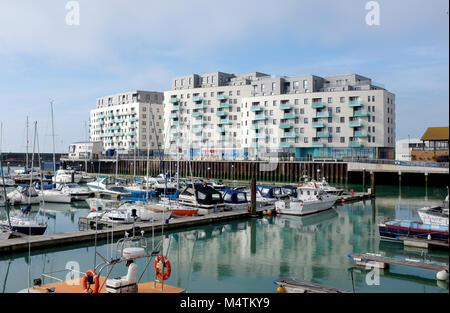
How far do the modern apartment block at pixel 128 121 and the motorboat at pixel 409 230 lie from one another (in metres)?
83.2

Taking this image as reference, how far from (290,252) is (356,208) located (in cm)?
1889

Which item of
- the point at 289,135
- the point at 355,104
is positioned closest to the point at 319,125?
the point at 289,135

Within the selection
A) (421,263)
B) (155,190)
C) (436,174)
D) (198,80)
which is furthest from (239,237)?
(198,80)

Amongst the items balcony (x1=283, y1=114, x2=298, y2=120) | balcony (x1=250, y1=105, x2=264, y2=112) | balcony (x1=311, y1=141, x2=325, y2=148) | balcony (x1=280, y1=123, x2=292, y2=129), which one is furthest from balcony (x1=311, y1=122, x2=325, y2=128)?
balcony (x1=250, y1=105, x2=264, y2=112)

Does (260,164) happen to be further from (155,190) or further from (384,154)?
(155,190)

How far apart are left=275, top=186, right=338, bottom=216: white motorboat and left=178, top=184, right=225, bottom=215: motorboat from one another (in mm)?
4870

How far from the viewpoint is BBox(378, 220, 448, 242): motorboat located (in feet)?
58.2

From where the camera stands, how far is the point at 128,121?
356ft

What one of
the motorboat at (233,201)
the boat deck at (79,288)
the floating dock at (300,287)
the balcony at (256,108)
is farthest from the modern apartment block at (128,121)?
the boat deck at (79,288)

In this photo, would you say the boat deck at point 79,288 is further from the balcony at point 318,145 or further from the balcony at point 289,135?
the balcony at point 289,135

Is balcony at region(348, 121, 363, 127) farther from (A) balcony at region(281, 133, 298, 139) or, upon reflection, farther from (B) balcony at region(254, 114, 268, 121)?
Result: (B) balcony at region(254, 114, 268, 121)

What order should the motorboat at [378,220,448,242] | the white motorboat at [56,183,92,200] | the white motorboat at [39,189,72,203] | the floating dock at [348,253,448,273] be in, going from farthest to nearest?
the white motorboat at [56,183,92,200]
the white motorboat at [39,189,72,203]
the motorboat at [378,220,448,242]
the floating dock at [348,253,448,273]

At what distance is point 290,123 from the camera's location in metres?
76.2

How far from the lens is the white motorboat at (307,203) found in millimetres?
32188
